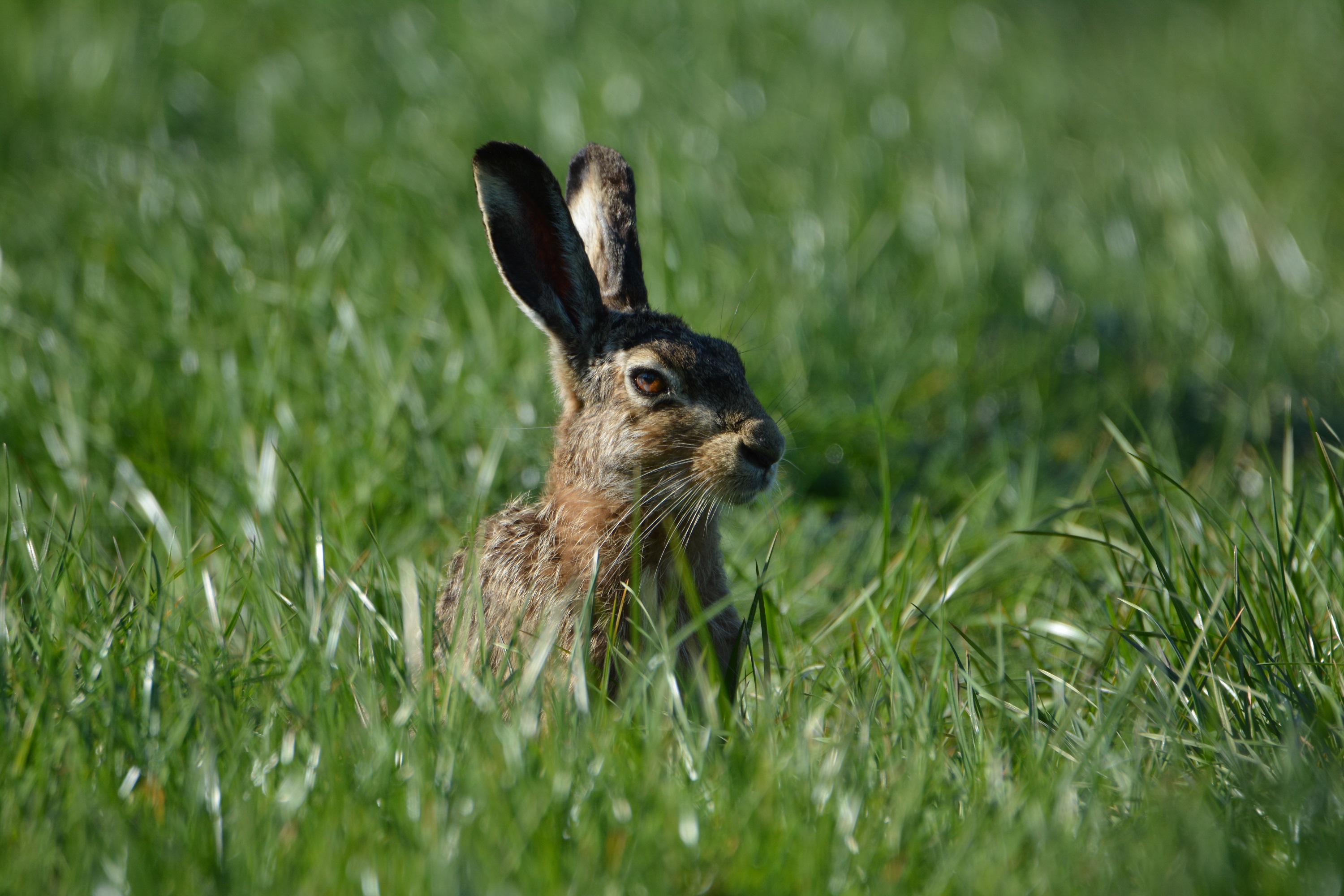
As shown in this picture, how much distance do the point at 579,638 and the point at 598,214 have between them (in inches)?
68.2

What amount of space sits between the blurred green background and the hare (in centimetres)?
63

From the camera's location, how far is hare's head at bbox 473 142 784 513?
3.58 m

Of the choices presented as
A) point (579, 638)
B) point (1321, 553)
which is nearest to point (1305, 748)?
point (1321, 553)

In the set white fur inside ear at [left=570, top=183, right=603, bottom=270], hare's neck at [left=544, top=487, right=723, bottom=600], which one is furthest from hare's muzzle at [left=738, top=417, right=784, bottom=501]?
white fur inside ear at [left=570, top=183, right=603, bottom=270]

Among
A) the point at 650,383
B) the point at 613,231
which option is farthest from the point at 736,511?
the point at 613,231

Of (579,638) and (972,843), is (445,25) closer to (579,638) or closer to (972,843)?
(579,638)

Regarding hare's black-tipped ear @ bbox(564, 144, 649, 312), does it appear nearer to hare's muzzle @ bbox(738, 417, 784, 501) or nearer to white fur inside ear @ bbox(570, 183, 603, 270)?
white fur inside ear @ bbox(570, 183, 603, 270)

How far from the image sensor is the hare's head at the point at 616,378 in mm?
3582

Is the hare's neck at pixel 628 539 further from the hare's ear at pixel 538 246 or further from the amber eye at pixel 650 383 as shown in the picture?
the hare's ear at pixel 538 246

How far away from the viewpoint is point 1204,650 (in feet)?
10.1

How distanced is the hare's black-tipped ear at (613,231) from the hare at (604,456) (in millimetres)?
182

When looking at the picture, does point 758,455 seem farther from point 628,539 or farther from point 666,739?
point 666,739

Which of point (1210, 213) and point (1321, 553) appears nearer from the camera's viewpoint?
point (1321, 553)

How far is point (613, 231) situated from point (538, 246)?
368 millimetres
